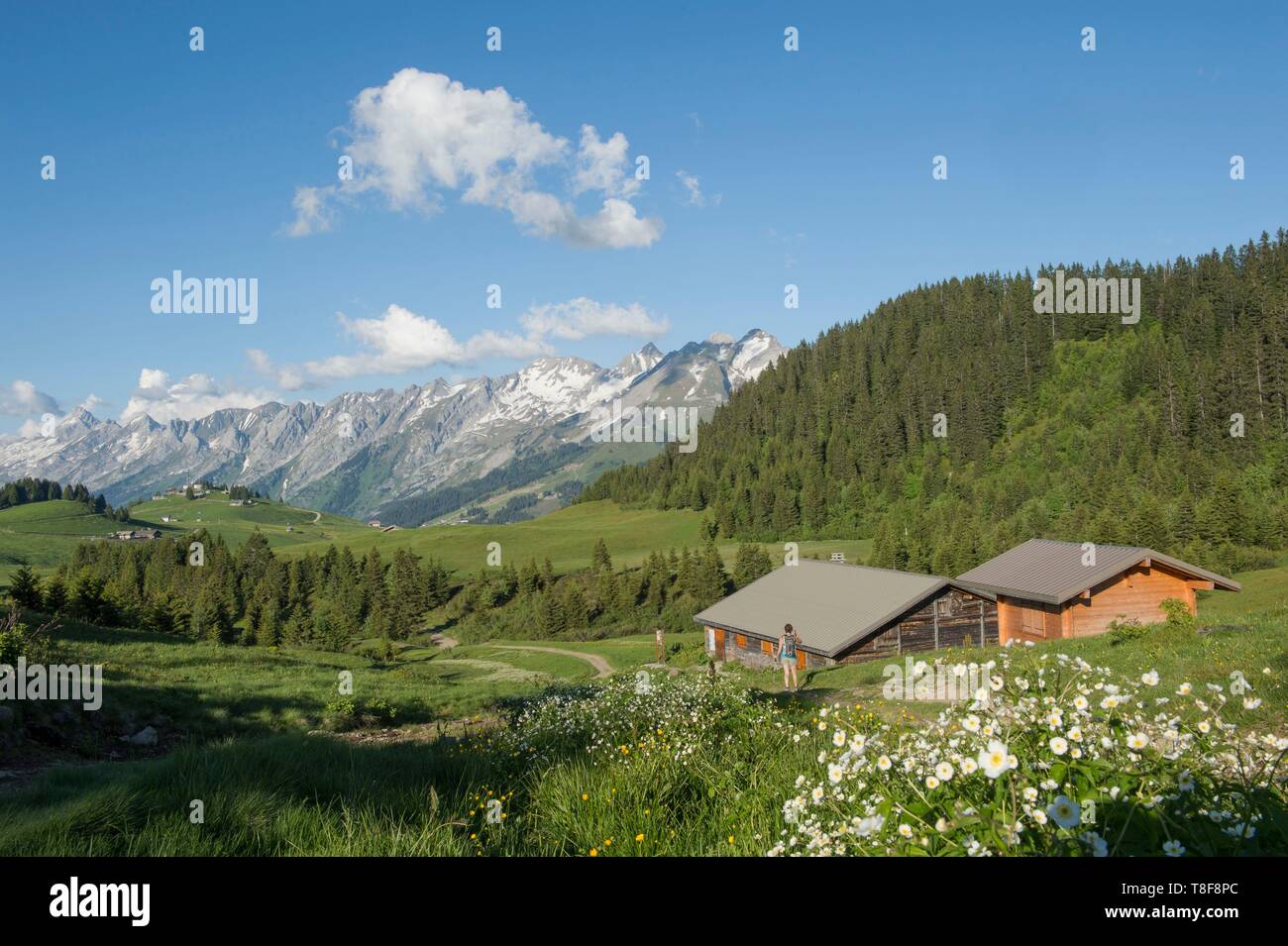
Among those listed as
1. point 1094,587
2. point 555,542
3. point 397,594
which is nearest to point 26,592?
point 1094,587

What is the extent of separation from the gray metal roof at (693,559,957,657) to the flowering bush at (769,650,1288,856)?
1349 inches

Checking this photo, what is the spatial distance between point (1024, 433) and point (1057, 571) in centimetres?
12101

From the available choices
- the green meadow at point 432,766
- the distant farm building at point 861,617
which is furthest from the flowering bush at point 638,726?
the distant farm building at point 861,617

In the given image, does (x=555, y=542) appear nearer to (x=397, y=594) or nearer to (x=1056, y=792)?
(x=397, y=594)

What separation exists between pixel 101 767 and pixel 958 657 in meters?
21.7

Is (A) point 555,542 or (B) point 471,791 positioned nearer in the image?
(B) point 471,791

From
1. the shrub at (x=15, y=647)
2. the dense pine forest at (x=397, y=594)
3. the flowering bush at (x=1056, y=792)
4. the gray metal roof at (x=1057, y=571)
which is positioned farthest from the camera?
the dense pine forest at (x=397, y=594)

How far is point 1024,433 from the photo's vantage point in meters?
148

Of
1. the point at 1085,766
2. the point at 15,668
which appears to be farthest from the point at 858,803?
the point at 15,668

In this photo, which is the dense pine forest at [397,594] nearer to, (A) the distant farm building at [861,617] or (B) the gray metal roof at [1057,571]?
(A) the distant farm building at [861,617]

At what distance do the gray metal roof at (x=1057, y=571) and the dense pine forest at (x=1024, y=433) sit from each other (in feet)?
130

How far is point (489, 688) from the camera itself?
30000 millimetres

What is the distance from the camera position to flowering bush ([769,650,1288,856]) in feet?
12.0

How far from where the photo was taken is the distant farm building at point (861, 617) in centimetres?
4259
